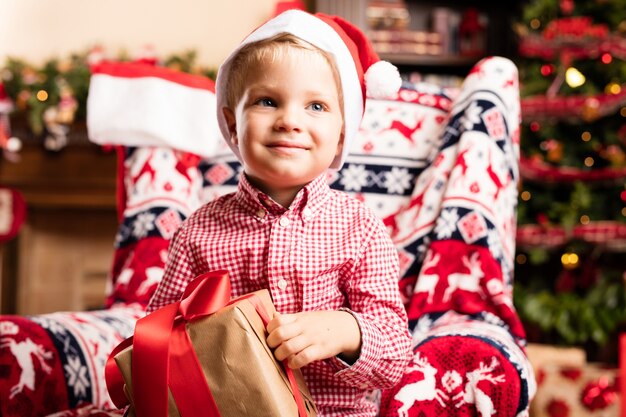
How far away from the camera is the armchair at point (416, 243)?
108 cm

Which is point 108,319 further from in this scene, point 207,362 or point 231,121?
point 207,362

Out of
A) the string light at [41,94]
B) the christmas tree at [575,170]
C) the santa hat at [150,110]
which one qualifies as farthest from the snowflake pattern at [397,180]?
the string light at [41,94]

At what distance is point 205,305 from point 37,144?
3.19m

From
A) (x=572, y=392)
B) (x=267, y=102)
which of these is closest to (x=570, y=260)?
(x=572, y=392)

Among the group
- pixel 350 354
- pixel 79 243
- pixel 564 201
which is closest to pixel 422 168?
pixel 350 354

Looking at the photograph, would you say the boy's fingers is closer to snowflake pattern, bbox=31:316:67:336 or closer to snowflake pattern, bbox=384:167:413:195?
snowflake pattern, bbox=31:316:67:336

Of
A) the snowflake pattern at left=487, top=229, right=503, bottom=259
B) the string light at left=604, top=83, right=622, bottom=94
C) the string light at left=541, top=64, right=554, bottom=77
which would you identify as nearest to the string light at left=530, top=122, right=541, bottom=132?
the string light at left=541, top=64, right=554, bottom=77

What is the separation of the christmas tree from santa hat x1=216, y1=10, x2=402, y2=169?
216 cm

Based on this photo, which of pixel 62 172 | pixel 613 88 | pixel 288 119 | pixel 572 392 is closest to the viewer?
pixel 288 119

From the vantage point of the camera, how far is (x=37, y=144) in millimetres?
3740

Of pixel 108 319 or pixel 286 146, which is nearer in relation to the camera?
pixel 286 146

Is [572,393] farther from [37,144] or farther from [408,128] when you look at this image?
[37,144]

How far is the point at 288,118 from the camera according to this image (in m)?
0.97

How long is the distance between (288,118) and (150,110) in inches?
33.0
